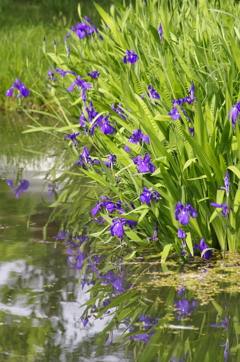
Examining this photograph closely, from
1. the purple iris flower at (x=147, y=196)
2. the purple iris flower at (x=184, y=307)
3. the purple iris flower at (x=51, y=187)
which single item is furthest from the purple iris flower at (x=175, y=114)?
the purple iris flower at (x=51, y=187)

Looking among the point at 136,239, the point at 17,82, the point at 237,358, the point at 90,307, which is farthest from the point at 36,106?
the point at 237,358

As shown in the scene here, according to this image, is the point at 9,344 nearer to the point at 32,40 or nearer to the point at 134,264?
the point at 134,264

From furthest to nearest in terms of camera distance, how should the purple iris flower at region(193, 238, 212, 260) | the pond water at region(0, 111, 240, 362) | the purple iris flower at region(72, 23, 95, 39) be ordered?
1. the purple iris flower at region(72, 23, 95, 39)
2. the purple iris flower at region(193, 238, 212, 260)
3. the pond water at region(0, 111, 240, 362)

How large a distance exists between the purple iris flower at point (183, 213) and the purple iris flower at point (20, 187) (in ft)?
5.57

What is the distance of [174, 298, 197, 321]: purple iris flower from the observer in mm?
2393

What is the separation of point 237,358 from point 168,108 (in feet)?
4.98

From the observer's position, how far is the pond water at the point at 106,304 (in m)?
2.13

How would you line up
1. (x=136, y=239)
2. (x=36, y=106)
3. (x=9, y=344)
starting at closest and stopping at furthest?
(x=9, y=344) < (x=136, y=239) < (x=36, y=106)

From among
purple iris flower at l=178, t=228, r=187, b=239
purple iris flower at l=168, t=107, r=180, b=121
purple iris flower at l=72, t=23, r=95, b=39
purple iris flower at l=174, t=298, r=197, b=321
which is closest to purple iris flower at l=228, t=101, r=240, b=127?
purple iris flower at l=168, t=107, r=180, b=121

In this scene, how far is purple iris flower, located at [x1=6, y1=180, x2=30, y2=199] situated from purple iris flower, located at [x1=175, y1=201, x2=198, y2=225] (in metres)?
1.70

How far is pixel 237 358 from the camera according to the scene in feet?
6.70

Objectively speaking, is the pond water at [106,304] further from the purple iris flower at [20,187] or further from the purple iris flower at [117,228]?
the purple iris flower at [20,187]

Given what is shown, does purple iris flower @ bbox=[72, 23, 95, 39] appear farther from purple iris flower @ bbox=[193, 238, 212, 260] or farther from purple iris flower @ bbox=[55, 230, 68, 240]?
purple iris flower @ bbox=[193, 238, 212, 260]

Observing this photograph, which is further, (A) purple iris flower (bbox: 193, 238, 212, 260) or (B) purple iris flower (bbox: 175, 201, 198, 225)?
(A) purple iris flower (bbox: 193, 238, 212, 260)
